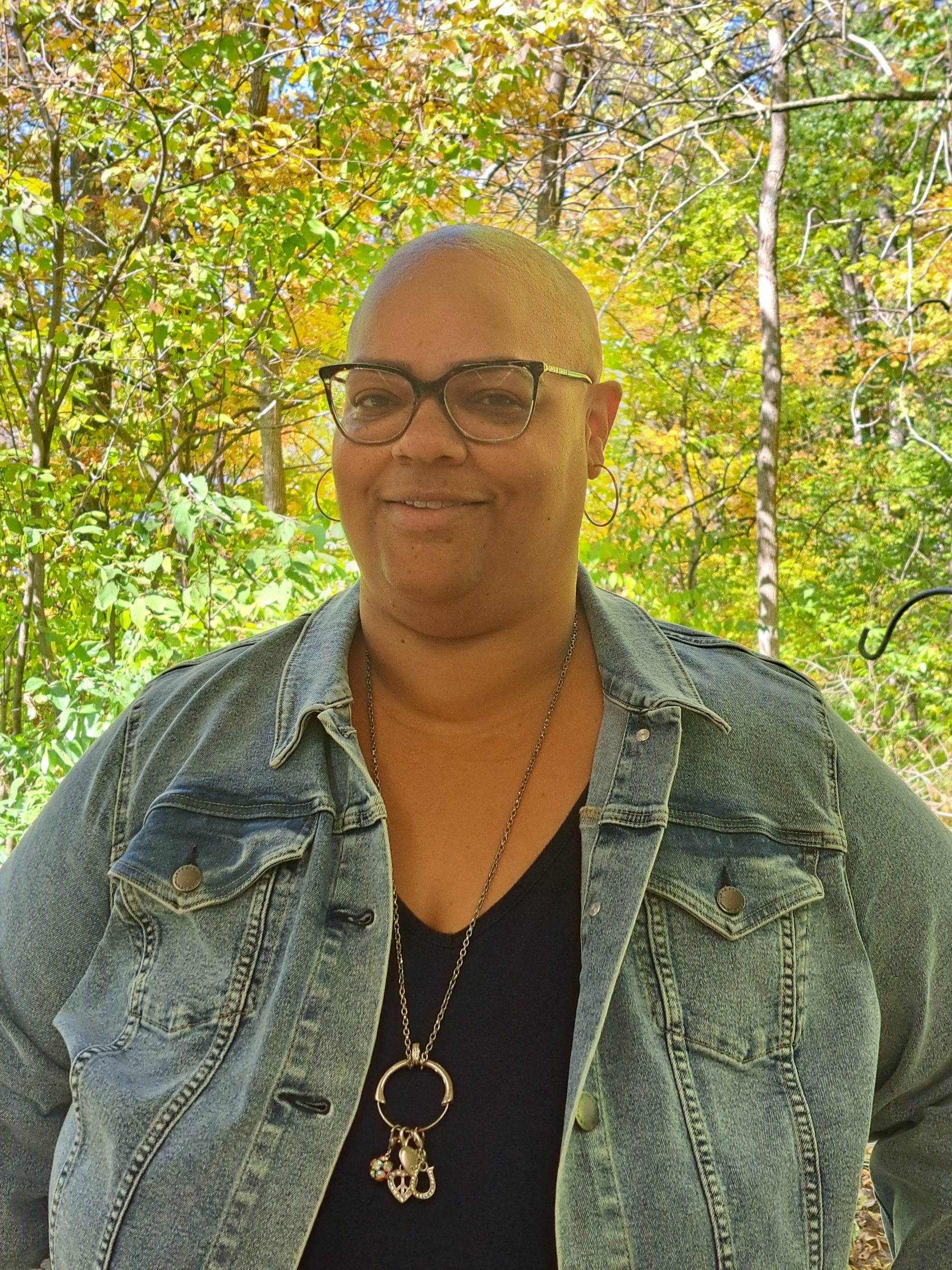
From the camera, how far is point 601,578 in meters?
4.68

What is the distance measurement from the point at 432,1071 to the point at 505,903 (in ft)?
0.61

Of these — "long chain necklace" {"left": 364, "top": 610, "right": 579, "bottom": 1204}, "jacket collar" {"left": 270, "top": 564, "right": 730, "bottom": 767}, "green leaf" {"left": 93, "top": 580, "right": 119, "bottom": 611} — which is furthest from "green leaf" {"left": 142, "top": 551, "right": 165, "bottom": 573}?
"long chain necklace" {"left": 364, "top": 610, "right": 579, "bottom": 1204}

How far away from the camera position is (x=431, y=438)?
124 centimetres

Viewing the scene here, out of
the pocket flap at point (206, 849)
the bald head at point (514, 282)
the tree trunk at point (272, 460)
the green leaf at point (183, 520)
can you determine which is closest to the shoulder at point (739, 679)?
the bald head at point (514, 282)

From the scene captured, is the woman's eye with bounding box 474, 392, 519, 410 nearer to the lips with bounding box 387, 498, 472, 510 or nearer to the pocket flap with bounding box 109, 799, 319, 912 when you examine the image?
the lips with bounding box 387, 498, 472, 510

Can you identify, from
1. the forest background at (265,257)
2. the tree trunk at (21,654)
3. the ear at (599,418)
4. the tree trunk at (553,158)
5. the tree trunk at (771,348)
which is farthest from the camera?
the tree trunk at (553,158)

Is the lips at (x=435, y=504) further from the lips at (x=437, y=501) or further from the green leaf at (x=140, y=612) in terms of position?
the green leaf at (x=140, y=612)

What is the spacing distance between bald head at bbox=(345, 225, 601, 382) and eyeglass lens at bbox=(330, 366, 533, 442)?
5cm

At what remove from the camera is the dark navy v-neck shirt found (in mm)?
1080

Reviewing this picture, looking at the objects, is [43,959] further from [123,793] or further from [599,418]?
[599,418]

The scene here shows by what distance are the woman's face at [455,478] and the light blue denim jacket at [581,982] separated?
0.16 meters

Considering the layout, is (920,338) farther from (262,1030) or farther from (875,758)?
(262,1030)

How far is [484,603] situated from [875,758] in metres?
0.51

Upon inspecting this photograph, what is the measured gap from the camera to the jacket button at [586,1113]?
109 centimetres
